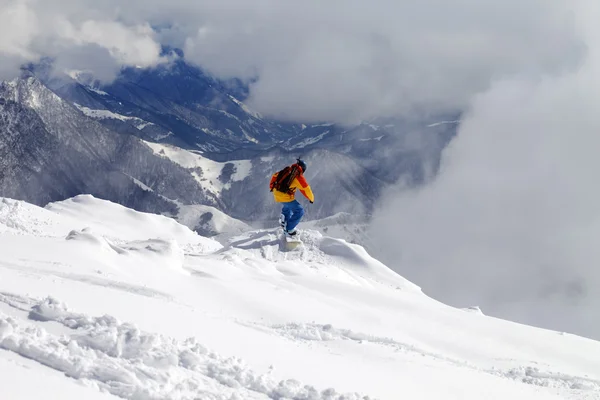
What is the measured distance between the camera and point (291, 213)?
90.4 ft

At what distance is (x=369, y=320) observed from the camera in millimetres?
21625

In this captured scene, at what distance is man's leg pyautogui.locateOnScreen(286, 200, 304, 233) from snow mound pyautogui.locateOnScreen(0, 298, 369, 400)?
15.1 meters

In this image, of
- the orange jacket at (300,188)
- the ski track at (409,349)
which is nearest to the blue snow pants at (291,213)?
the orange jacket at (300,188)

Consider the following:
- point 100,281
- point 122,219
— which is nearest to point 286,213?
point 100,281

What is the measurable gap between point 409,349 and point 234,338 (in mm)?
7163

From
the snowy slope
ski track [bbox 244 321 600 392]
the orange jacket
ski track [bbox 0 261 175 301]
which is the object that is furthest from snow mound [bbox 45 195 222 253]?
ski track [bbox 244 321 600 392]

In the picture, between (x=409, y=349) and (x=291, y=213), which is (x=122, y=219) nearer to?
(x=291, y=213)

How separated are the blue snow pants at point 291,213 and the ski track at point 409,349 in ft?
30.5

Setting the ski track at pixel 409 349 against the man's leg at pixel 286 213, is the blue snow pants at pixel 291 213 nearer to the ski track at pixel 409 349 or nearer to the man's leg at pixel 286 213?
the man's leg at pixel 286 213

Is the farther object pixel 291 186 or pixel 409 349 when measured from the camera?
pixel 291 186

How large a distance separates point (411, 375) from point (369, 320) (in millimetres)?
7207

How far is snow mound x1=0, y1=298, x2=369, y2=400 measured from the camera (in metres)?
9.64

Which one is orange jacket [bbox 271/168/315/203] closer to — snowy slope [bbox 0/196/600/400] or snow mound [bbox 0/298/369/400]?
snowy slope [bbox 0/196/600/400]

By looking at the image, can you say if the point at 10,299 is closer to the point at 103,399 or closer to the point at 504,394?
the point at 103,399
